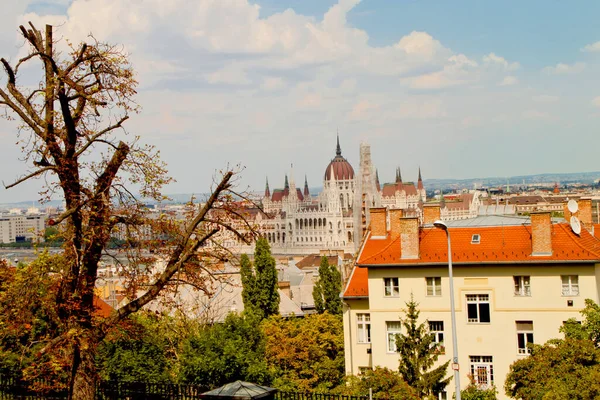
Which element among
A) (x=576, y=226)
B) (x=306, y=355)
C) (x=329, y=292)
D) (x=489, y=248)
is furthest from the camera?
(x=329, y=292)

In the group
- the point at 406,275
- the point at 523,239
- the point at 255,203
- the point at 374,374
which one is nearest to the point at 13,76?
the point at 255,203

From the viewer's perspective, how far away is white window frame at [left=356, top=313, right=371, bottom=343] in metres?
28.6

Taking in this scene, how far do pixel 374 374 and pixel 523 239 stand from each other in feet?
31.4

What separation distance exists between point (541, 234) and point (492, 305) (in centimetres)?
294

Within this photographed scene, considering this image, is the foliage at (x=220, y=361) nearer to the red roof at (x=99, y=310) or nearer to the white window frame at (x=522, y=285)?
the red roof at (x=99, y=310)

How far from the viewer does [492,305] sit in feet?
86.0

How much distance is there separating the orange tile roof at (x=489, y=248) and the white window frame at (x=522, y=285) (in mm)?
684

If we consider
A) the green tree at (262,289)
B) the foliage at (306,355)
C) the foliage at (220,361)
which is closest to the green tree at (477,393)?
the foliage at (220,361)

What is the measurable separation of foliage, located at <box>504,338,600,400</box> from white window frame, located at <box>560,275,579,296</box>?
13.7ft

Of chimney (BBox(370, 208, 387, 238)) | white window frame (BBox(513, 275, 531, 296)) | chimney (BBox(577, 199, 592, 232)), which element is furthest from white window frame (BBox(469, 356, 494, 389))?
chimney (BBox(577, 199, 592, 232))

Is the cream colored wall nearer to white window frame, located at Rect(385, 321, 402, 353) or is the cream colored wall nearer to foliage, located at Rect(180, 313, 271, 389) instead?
white window frame, located at Rect(385, 321, 402, 353)

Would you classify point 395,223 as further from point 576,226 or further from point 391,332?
point 576,226

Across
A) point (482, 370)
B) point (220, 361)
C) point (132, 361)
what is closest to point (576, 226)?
point (482, 370)

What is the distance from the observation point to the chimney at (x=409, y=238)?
27.0 m
